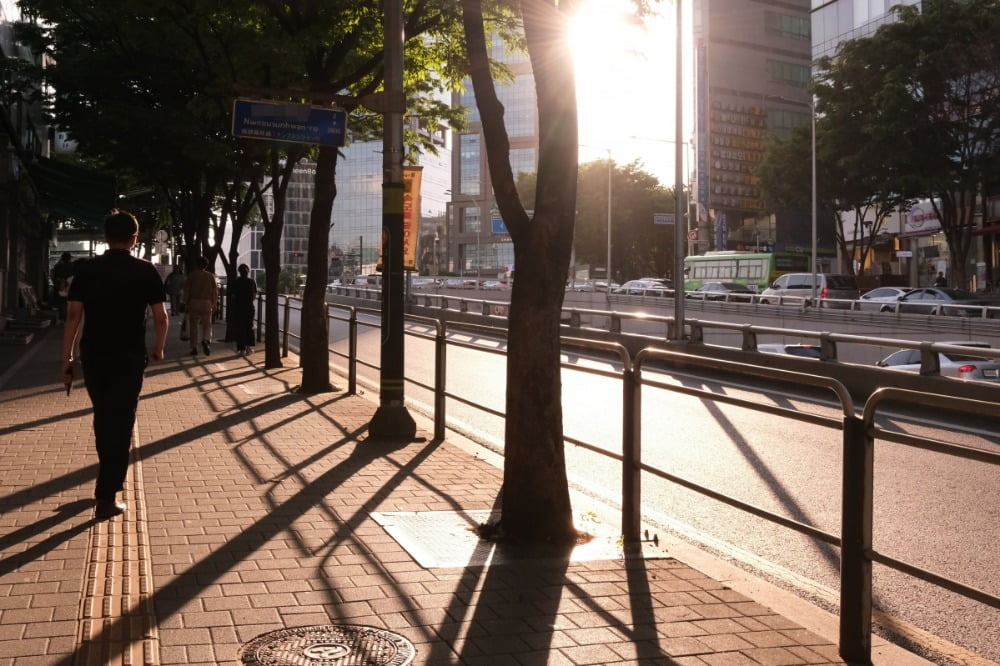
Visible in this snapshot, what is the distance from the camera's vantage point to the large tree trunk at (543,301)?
6582 mm

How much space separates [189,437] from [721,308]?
96.0ft

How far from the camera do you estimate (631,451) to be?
21.7 ft

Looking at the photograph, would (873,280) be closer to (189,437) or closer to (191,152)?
(191,152)

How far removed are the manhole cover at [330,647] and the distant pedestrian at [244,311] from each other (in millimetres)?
18510

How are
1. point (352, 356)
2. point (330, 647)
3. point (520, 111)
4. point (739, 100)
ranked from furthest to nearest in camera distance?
1. point (520, 111)
2. point (739, 100)
3. point (352, 356)
4. point (330, 647)

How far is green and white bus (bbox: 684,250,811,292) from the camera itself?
62.2 m

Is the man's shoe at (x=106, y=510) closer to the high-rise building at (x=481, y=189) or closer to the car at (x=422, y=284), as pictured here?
the car at (x=422, y=284)

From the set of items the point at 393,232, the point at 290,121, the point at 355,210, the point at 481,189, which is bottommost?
the point at 393,232

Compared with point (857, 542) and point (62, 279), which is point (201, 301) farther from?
point (857, 542)

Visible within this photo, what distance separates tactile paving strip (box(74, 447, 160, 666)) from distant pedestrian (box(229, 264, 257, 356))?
16.1 m

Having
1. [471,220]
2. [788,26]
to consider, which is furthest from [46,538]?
[471,220]

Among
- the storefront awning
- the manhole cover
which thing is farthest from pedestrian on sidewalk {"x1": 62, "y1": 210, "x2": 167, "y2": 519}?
the storefront awning

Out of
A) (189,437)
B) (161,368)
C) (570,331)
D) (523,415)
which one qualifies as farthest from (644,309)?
(523,415)

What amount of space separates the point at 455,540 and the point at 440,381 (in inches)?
181
